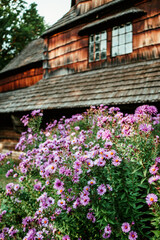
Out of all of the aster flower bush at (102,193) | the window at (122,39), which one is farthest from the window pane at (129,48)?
the aster flower bush at (102,193)

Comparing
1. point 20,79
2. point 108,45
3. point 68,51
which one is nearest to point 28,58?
point 20,79

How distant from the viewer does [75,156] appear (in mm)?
2000

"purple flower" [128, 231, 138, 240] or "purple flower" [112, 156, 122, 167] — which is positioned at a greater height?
"purple flower" [112, 156, 122, 167]

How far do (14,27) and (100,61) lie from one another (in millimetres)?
15087

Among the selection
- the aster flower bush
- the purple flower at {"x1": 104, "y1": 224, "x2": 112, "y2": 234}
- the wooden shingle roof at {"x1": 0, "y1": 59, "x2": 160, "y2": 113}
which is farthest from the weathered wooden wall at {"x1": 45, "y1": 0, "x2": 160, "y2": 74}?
the purple flower at {"x1": 104, "y1": 224, "x2": 112, "y2": 234}

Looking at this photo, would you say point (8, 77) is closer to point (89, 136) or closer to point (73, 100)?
point (73, 100)

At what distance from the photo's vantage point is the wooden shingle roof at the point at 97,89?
478cm

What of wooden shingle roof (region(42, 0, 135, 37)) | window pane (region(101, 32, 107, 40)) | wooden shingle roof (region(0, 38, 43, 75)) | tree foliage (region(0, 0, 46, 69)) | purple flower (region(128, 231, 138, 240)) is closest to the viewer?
purple flower (region(128, 231, 138, 240))

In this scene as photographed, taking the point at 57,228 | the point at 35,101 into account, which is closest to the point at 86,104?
the point at 35,101

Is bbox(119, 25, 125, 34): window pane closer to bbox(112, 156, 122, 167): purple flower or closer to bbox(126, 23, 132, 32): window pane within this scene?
bbox(126, 23, 132, 32): window pane

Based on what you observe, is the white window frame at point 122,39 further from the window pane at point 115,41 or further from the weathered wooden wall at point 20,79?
the weathered wooden wall at point 20,79

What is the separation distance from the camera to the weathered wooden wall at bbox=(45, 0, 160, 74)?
5.69 meters

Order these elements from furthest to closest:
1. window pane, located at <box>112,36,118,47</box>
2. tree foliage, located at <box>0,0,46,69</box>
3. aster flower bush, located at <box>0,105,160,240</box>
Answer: tree foliage, located at <box>0,0,46,69</box> < window pane, located at <box>112,36,118,47</box> < aster flower bush, located at <box>0,105,160,240</box>

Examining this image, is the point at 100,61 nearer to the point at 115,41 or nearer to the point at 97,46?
the point at 97,46
